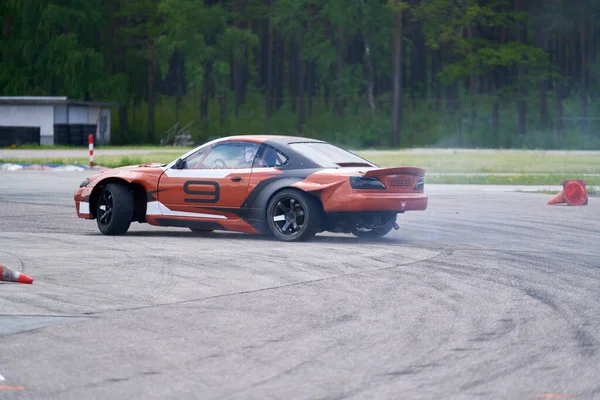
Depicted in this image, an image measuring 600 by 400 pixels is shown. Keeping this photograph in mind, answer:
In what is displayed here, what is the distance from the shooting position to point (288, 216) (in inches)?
523

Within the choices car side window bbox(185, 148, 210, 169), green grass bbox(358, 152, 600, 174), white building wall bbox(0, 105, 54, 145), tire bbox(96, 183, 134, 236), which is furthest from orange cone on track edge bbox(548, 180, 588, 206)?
white building wall bbox(0, 105, 54, 145)

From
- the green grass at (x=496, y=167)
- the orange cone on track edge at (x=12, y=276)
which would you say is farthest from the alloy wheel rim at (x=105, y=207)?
the green grass at (x=496, y=167)

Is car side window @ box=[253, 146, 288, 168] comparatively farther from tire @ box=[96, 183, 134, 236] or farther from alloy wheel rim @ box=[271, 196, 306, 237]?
tire @ box=[96, 183, 134, 236]

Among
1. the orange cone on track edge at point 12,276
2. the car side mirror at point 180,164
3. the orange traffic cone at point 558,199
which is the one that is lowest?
Answer: the orange cone on track edge at point 12,276

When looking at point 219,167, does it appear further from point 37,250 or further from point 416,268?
point 416,268

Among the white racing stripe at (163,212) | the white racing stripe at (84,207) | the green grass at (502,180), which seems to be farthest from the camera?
the green grass at (502,180)

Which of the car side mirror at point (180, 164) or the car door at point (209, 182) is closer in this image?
the car door at point (209, 182)

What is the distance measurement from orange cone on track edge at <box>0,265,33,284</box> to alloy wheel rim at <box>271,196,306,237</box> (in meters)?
4.42

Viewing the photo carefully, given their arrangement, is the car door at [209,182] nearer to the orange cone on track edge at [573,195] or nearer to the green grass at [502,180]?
the orange cone on track edge at [573,195]

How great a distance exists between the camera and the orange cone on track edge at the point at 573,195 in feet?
65.4

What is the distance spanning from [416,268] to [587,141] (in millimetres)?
50143

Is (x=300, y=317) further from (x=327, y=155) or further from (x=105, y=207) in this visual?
(x=105, y=207)

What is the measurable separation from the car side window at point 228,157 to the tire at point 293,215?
31.5 inches

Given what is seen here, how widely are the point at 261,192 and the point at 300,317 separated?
5660 mm
